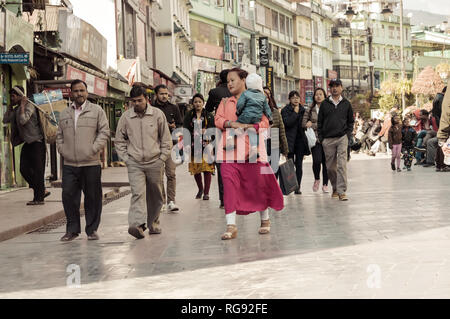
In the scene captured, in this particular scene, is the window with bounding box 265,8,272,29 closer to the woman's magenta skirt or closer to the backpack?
the backpack

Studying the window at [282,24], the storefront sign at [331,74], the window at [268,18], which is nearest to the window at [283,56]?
the window at [282,24]

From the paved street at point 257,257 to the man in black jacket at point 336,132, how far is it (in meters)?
1.06

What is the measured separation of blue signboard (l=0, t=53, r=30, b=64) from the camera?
1728 centimetres

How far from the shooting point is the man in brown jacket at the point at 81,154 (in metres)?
10.7

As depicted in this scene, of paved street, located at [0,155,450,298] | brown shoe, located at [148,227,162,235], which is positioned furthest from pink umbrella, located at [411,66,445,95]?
brown shoe, located at [148,227,162,235]

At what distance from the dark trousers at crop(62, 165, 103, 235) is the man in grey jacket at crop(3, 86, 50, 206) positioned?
14.3ft

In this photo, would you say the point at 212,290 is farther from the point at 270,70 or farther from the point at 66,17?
the point at 270,70

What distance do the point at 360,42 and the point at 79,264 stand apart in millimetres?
108603

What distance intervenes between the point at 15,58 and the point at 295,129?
5171 millimetres

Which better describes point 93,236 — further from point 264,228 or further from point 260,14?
point 260,14

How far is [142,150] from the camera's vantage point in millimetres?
10578

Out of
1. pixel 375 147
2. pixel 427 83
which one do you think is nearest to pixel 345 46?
pixel 427 83

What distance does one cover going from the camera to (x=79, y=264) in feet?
28.5

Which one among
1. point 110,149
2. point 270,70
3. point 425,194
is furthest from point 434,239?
point 270,70
